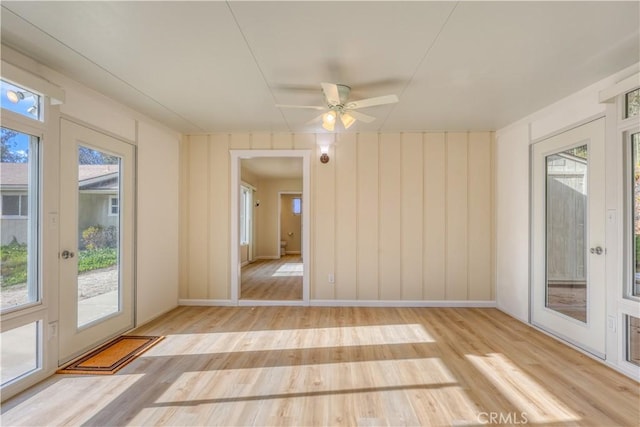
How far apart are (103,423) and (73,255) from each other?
1.54 m

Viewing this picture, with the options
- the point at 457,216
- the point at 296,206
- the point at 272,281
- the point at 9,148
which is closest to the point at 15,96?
the point at 9,148

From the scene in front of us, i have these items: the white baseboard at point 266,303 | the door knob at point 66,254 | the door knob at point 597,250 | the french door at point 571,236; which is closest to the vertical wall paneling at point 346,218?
the white baseboard at point 266,303

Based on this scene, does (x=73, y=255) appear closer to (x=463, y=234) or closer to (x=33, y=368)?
(x=33, y=368)

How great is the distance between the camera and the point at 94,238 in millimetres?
3119

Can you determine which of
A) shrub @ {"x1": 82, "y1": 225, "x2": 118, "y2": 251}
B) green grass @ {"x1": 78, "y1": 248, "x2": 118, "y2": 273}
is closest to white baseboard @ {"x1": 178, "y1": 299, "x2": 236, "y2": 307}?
green grass @ {"x1": 78, "y1": 248, "x2": 118, "y2": 273}

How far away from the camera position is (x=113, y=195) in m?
3.37

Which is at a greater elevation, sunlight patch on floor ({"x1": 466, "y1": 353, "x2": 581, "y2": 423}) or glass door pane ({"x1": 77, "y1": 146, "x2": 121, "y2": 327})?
glass door pane ({"x1": 77, "y1": 146, "x2": 121, "y2": 327})

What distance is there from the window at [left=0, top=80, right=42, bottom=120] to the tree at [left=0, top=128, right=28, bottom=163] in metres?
0.17

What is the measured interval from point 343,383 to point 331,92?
2.32 meters

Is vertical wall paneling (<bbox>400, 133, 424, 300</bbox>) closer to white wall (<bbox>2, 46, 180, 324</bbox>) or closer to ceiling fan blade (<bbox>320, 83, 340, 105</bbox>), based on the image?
ceiling fan blade (<bbox>320, 83, 340, 105</bbox>)

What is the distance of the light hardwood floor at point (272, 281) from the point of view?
5074 millimetres

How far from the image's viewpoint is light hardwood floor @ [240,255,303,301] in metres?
5.07

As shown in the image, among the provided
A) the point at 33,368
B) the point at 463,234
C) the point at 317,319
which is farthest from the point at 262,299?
the point at 463,234

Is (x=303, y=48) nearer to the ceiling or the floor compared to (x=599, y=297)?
nearer to the ceiling
